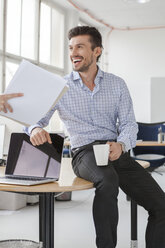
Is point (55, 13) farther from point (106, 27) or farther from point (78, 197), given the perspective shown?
point (78, 197)

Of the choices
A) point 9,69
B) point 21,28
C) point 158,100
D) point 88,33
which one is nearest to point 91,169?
point 88,33

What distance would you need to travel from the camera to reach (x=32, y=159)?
1717 mm

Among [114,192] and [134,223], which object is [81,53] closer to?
[114,192]

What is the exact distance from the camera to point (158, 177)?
20.4 ft

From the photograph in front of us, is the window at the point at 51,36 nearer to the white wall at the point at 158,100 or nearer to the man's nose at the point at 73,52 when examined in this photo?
the white wall at the point at 158,100

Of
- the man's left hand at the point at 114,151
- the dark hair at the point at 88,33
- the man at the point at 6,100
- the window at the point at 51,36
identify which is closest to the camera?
the man at the point at 6,100

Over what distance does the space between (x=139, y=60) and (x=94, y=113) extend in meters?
7.21

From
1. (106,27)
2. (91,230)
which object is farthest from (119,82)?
(106,27)

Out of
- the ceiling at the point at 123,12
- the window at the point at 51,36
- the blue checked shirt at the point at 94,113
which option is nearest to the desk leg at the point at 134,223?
the blue checked shirt at the point at 94,113

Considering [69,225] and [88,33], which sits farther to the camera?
[69,225]

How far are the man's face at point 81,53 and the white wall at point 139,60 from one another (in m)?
6.89

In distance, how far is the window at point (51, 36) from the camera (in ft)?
23.3

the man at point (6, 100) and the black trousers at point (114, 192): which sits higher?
the man at point (6, 100)

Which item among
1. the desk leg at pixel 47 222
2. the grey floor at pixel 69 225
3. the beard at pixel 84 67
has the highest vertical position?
the beard at pixel 84 67
